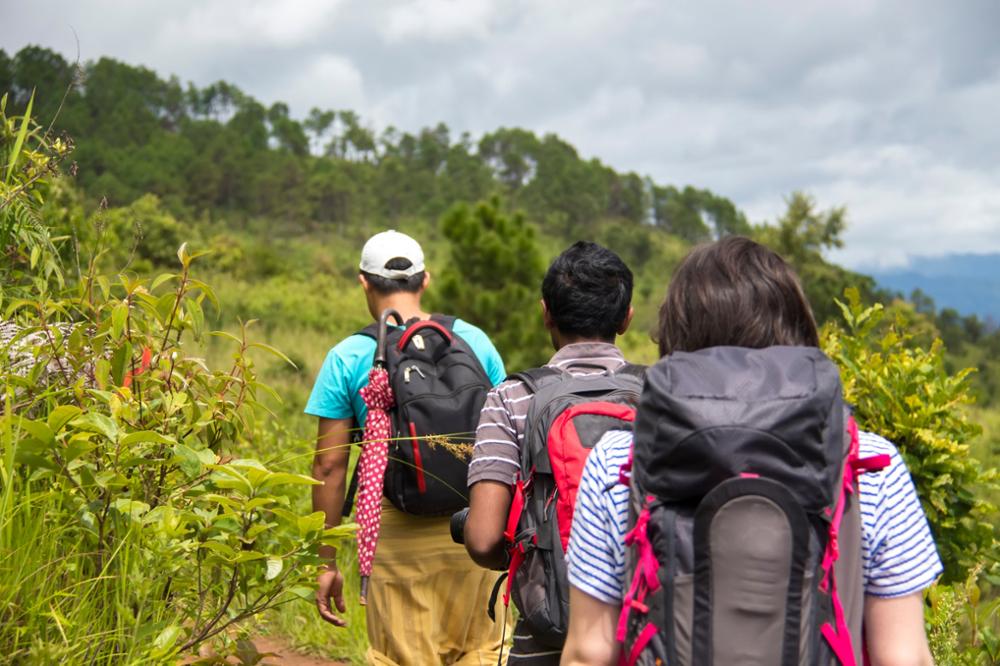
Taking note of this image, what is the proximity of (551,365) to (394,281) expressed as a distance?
903 millimetres

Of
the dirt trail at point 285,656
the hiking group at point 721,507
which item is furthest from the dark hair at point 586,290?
the dirt trail at point 285,656

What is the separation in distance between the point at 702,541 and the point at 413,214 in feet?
174

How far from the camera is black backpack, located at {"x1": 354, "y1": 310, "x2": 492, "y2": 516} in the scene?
2.79m

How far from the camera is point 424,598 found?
302 centimetres

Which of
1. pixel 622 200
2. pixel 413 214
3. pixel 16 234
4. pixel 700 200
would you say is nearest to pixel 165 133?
pixel 413 214

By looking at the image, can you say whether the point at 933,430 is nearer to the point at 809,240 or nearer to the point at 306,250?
the point at 809,240

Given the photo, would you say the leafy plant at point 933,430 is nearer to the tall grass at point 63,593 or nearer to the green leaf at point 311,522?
the green leaf at point 311,522

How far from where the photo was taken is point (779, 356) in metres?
1.46

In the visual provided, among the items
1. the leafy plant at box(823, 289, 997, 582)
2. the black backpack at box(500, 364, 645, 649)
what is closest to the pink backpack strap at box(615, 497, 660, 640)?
the black backpack at box(500, 364, 645, 649)

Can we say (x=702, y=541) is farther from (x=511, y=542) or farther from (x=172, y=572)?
(x=172, y=572)

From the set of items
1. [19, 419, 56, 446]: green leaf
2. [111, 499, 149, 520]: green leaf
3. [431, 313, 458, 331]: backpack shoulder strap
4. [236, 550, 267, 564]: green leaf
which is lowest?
[236, 550, 267, 564]: green leaf

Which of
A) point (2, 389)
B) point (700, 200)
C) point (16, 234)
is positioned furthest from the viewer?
point (700, 200)

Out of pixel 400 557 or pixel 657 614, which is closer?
pixel 657 614

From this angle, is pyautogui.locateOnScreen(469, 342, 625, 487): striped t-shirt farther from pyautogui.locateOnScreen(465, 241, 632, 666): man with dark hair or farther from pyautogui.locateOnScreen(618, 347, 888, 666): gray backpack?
pyautogui.locateOnScreen(618, 347, 888, 666): gray backpack
